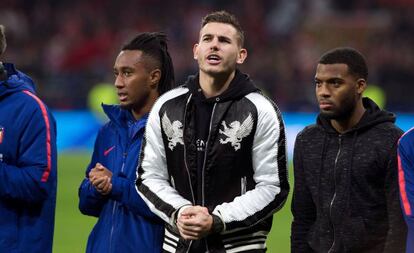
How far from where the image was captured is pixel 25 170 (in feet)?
16.2

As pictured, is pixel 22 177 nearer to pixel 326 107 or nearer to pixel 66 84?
pixel 326 107

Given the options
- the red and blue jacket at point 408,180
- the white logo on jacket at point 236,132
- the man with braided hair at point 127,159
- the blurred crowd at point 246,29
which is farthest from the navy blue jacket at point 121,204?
the blurred crowd at point 246,29

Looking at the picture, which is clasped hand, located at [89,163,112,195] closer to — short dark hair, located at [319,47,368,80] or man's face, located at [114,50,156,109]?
man's face, located at [114,50,156,109]

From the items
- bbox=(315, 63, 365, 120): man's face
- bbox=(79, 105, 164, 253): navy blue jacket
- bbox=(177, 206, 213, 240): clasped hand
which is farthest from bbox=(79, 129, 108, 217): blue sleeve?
bbox=(315, 63, 365, 120): man's face

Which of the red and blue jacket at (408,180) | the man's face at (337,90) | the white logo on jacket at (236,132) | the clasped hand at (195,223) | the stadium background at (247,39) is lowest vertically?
the clasped hand at (195,223)

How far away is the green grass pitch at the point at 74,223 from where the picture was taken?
10.2 meters

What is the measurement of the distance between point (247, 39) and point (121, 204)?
782 inches

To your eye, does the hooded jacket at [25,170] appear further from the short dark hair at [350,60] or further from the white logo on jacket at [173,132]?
the short dark hair at [350,60]

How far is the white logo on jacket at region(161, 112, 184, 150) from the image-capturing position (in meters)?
4.98

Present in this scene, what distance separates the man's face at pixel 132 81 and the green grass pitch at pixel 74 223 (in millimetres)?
4611

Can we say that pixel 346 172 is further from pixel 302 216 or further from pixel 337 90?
pixel 337 90

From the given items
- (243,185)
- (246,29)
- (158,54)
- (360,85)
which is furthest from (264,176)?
(246,29)

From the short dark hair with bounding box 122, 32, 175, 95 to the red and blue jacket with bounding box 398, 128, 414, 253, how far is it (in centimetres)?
143

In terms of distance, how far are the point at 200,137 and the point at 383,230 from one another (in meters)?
1.01
